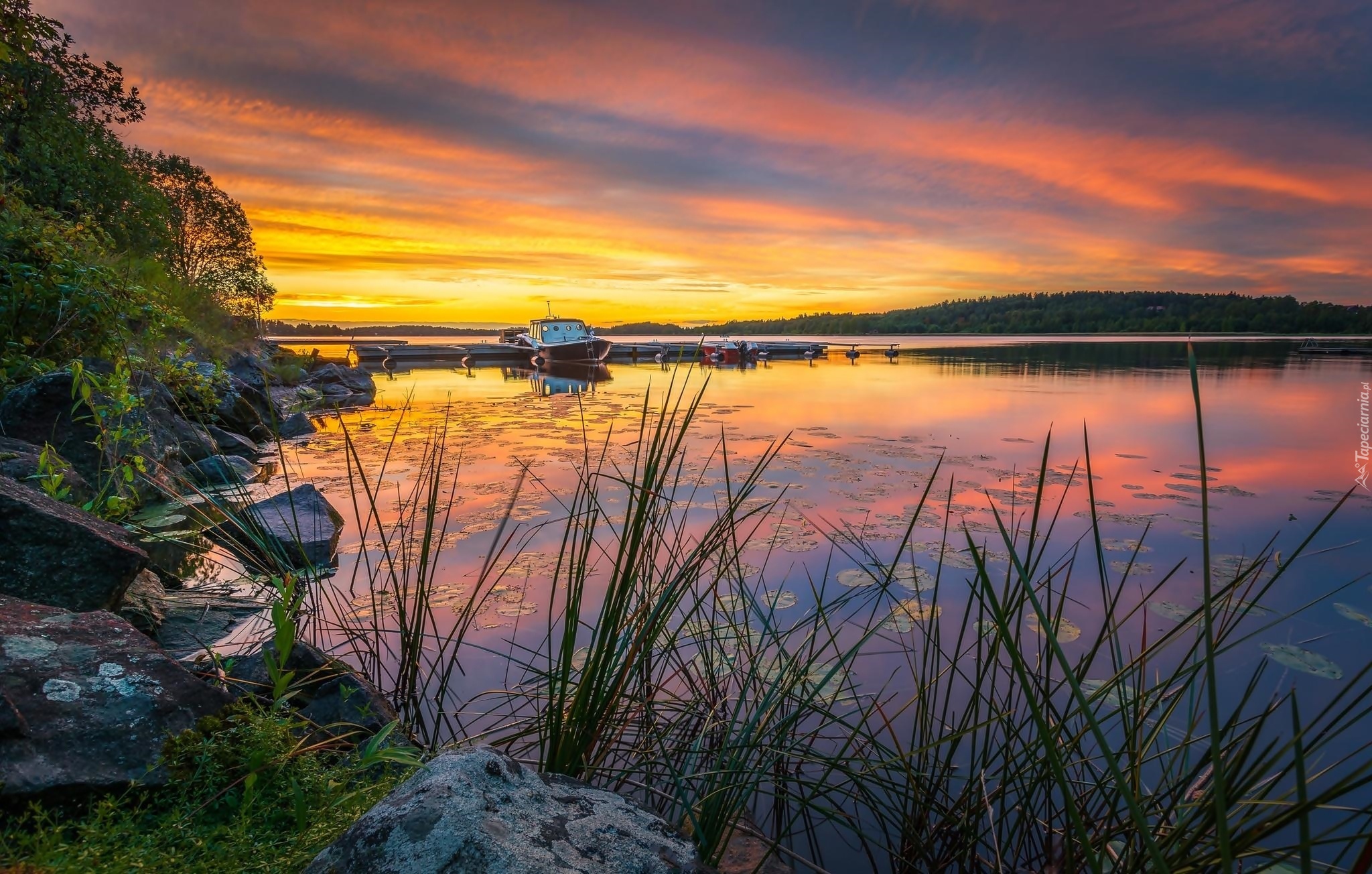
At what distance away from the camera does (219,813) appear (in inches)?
56.8

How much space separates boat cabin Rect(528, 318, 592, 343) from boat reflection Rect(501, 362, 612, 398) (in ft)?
5.90

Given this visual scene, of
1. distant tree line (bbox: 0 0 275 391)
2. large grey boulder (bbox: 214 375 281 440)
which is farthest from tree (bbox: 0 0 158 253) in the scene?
large grey boulder (bbox: 214 375 281 440)

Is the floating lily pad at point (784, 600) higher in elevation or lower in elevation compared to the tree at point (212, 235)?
lower

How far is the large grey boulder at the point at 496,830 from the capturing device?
0.99 m

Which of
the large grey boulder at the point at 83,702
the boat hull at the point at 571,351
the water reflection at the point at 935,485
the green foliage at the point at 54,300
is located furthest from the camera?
the boat hull at the point at 571,351

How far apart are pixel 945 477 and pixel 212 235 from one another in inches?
1312

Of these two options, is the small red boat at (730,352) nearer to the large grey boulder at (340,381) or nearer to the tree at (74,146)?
the large grey boulder at (340,381)

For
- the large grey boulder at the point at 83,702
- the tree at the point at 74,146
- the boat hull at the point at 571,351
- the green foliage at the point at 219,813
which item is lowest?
the green foliage at the point at 219,813

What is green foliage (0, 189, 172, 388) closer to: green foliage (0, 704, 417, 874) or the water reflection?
the water reflection

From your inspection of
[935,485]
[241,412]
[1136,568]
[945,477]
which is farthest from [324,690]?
[241,412]

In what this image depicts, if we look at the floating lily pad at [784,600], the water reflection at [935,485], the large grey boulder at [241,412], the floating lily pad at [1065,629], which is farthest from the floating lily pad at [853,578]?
the large grey boulder at [241,412]

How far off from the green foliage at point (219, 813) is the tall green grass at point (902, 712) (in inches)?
20.5

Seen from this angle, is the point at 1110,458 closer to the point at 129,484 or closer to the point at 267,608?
the point at 267,608

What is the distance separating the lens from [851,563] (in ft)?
15.6
